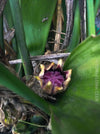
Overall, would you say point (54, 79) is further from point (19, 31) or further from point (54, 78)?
point (19, 31)

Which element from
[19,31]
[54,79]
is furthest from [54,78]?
[19,31]

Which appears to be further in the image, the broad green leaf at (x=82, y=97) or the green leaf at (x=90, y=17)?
the green leaf at (x=90, y=17)

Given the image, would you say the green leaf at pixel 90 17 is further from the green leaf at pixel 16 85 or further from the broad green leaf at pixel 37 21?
the green leaf at pixel 16 85

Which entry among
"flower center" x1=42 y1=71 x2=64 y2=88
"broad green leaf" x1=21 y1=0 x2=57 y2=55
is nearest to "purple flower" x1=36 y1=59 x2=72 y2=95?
"flower center" x1=42 y1=71 x2=64 y2=88

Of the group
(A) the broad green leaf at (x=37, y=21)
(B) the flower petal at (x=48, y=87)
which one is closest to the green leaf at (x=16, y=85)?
(B) the flower petal at (x=48, y=87)

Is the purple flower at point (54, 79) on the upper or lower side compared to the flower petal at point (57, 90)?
upper

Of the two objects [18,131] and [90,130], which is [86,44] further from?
[18,131]

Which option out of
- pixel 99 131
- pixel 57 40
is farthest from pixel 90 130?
pixel 57 40
